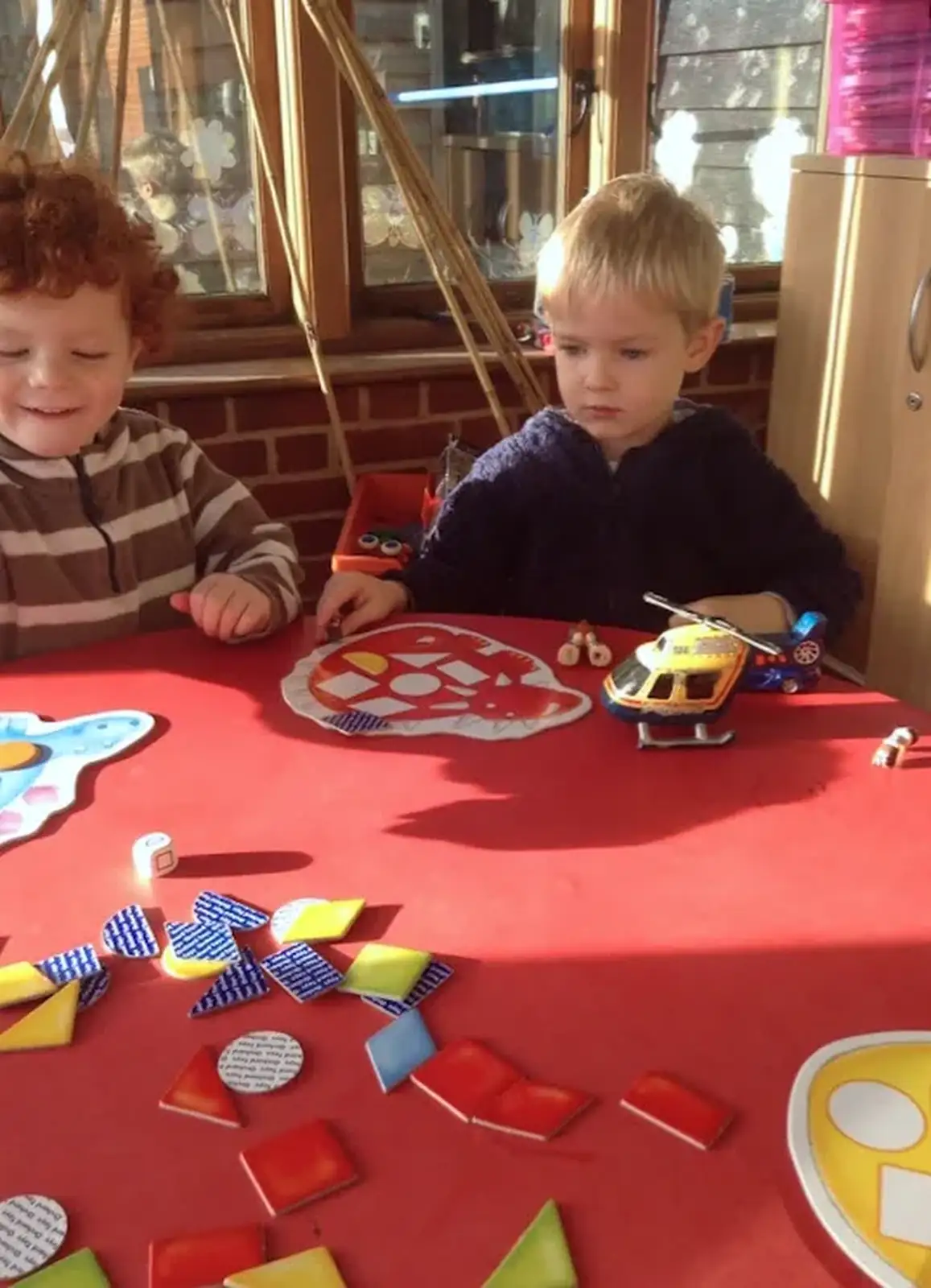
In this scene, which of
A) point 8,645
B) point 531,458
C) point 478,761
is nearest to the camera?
point 478,761

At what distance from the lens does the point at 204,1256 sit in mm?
498

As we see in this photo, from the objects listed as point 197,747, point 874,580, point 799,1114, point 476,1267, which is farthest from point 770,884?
point 874,580

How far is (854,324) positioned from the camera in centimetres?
223

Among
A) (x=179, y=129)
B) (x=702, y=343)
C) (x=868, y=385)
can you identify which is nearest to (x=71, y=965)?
(x=702, y=343)

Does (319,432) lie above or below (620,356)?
below

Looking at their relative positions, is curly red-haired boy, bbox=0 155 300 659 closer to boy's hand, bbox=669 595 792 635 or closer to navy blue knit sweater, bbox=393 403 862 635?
navy blue knit sweater, bbox=393 403 862 635

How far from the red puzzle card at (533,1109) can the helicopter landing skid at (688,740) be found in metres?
0.39

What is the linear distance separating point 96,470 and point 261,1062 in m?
0.80

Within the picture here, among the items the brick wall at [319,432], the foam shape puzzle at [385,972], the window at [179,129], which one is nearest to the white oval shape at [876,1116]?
the foam shape puzzle at [385,972]

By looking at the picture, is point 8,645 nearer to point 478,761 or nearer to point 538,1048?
point 478,761

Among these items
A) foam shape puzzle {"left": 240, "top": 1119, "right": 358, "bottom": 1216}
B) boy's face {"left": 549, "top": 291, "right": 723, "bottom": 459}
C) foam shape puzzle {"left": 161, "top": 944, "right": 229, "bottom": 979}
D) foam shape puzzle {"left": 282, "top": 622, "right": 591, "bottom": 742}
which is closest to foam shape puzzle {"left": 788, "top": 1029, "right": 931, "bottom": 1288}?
foam shape puzzle {"left": 240, "top": 1119, "right": 358, "bottom": 1216}

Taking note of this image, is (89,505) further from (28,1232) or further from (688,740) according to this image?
(28,1232)

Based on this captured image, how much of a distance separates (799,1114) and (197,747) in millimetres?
544

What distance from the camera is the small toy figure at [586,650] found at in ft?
3.58
